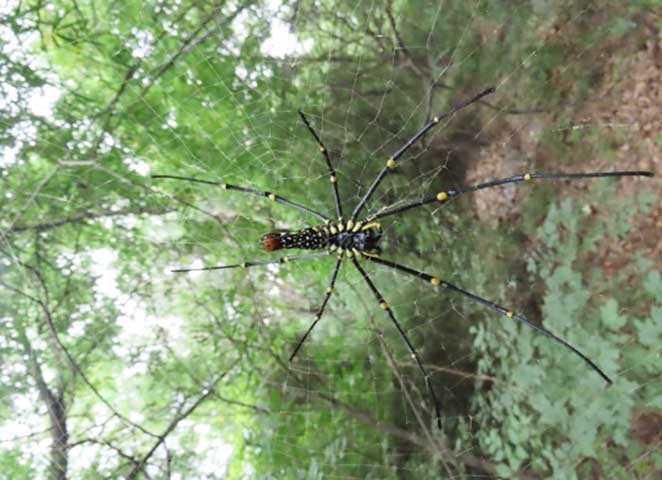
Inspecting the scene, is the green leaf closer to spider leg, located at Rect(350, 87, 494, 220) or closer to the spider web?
the spider web

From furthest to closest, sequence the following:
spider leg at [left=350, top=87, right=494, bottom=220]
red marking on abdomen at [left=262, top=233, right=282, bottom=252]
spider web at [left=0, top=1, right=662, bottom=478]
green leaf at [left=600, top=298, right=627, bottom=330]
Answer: spider web at [left=0, top=1, right=662, bottom=478] < green leaf at [left=600, top=298, right=627, bottom=330] < red marking on abdomen at [left=262, top=233, right=282, bottom=252] < spider leg at [left=350, top=87, right=494, bottom=220]

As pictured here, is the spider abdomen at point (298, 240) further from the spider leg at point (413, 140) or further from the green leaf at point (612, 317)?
the green leaf at point (612, 317)

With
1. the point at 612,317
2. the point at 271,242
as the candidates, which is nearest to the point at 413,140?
the point at 271,242

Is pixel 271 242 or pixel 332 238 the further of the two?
pixel 332 238

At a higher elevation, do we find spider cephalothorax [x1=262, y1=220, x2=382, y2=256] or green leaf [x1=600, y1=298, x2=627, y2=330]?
spider cephalothorax [x1=262, y1=220, x2=382, y2=256]

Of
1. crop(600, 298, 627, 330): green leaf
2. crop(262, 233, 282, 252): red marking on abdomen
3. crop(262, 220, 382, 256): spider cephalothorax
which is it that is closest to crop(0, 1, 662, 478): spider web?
crop(600, 298, 627, 330): green leaf

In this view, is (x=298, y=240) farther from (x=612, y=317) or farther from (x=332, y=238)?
(x=612, y=317)

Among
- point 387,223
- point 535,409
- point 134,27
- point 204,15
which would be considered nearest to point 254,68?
point 204,15

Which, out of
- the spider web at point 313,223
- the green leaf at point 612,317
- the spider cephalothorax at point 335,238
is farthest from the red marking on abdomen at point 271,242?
the green leaf at point 612,317
